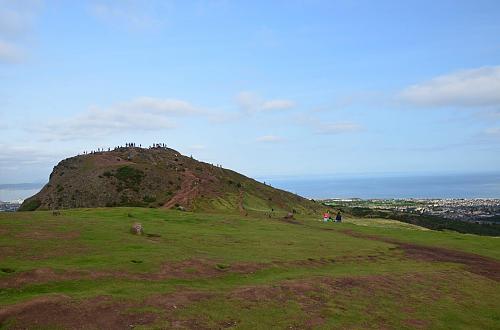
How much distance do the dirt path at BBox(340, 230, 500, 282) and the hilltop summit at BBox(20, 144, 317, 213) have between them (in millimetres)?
40418

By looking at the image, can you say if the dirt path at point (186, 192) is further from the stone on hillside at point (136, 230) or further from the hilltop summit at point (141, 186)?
the stone on hillside at point (136, 230)

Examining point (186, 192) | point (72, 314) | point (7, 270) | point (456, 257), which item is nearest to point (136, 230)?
point (7, 270)

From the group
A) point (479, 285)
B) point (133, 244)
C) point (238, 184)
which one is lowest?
point (479, 285)

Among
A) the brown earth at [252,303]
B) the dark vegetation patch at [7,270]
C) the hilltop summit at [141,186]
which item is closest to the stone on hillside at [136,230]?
the dark vegetation patch at [7,270]

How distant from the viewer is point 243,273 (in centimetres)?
2562

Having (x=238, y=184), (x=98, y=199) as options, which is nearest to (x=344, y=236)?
(x=98, y=199)

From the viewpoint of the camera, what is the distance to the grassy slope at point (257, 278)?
19.1 m

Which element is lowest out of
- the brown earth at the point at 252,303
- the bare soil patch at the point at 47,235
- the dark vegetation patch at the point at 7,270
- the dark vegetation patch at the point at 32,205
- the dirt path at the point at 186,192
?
the brown earth at the point at 252,303

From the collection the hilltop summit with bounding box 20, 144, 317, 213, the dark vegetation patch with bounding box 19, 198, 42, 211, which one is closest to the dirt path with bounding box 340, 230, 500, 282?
the hilltop summit with bounding box 20, 144, 317, 213

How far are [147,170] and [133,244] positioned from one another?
6536 cm

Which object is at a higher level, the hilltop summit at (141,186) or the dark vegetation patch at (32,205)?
the hilltop summit at (141,186)

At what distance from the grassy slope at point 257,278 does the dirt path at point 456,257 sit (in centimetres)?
132

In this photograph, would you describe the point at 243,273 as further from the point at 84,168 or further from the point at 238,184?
the point at 238,184

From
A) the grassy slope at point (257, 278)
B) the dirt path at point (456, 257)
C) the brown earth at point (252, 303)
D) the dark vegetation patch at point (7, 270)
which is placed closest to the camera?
the brown earth at point (252, 303)
